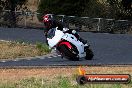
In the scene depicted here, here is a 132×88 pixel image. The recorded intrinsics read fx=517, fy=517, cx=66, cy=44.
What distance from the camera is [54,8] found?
1671 inches

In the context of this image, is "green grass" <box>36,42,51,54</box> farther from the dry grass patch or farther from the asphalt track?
the asphalt track

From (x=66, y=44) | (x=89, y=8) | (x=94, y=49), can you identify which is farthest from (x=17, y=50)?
(x=89, y=8)

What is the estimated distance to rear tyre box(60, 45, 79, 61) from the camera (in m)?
20.1

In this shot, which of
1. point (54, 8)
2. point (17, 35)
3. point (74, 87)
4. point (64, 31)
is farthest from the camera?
point (54, 8)

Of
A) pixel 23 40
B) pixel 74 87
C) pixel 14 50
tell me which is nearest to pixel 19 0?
pixel 23 40

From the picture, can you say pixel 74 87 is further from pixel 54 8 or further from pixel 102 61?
pixel 54 8

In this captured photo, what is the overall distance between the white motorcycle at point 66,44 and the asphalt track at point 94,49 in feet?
1.09

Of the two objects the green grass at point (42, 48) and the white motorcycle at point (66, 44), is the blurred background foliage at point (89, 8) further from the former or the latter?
the white motorcycle at point (66, 44)

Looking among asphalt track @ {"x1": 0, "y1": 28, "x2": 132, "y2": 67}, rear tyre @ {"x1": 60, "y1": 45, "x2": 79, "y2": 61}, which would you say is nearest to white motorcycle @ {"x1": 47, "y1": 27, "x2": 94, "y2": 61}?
rear tyre @ {"x1": 60, "y1": 45, "x2": 79, "y2": 61}

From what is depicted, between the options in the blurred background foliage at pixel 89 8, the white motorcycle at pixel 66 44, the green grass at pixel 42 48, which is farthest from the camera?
the blurred background foliage at pixel 89 8

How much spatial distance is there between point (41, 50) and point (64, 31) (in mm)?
5744

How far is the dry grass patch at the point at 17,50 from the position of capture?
80.2 feet

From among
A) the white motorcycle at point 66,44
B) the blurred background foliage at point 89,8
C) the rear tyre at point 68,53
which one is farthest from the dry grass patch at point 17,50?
the blurred background foliage at point 89,8

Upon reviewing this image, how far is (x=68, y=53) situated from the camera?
20375 mm
